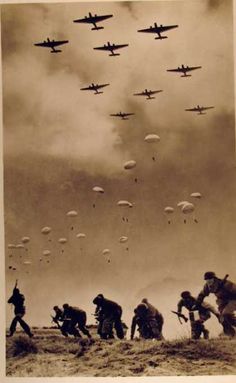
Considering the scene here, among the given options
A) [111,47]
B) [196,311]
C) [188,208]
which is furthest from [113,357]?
[111,47]

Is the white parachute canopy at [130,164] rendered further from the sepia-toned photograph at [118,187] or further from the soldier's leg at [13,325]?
Answer: the soldier's leg at [13,325]

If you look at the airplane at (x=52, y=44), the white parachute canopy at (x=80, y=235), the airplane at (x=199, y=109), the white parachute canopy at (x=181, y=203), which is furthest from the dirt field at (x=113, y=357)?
the airplane at (x=52, y=44)

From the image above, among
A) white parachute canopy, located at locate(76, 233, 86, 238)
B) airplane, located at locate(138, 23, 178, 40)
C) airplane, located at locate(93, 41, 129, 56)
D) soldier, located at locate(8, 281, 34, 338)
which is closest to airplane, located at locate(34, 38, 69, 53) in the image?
airplane, located at locate(93, 41, 129, 56)

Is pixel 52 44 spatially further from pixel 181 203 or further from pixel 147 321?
pixel 147 321

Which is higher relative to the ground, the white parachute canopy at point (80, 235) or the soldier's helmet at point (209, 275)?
the white parachute canopy at point (80, 235)

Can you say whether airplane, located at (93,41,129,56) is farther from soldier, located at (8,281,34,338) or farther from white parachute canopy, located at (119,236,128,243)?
soldier, located at (8,281,34,338)

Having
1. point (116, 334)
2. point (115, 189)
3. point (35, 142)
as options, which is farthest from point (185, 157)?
point (116, 334)

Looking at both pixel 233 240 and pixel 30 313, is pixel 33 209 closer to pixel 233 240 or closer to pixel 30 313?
pixel 30 313

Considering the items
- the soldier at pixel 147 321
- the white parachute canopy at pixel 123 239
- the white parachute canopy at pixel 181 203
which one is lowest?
the soldier at pixel 147 321
